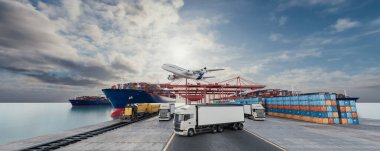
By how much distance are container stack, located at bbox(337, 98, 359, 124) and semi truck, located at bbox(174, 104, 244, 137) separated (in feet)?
79.9

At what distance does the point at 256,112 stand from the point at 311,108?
11254mm

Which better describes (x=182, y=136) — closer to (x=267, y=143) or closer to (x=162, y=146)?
(x=162, y=146)

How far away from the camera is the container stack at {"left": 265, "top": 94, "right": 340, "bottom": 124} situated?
3309 cm

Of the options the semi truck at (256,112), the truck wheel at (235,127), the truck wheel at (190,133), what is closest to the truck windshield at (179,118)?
the truck wheel at (190,133)

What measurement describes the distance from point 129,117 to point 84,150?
21.7 meters

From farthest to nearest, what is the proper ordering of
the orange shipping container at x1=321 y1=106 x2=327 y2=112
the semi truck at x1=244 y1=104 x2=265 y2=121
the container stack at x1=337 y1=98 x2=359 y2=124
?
the semi truck at x1=244 y1=104 x2=265 y2=121, the orange shipping container at x1=321 y1=106 x2=327 y2=112, the container stack at x1=337 y1=98 x2=359 y2=124

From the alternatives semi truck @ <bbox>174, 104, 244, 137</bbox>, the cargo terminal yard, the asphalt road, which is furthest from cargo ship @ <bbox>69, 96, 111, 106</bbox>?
the asphalt road

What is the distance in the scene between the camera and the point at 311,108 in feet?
119

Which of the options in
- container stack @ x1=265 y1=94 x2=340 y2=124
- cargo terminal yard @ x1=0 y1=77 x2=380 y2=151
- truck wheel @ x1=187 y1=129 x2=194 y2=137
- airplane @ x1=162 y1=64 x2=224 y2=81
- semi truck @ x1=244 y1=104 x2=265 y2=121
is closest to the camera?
cargo terminal yard @ x1=0 y1=77 x2=380 y2=151

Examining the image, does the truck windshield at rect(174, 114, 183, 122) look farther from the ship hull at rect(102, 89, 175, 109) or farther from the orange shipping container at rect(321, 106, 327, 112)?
the ship hull at rect(102, 89, 175, 109)

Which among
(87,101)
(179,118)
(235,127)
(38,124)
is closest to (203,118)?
(179,118)

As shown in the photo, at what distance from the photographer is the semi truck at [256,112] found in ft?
120

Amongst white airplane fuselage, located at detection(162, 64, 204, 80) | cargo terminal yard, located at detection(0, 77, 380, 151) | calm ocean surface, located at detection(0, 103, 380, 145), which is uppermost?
white airplane fuselage, located at detection(162, 64, 204, 80)

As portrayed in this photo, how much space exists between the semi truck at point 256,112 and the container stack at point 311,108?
29.9 ft
